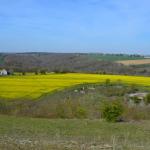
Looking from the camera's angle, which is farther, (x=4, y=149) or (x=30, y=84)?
(x=30, y=84)

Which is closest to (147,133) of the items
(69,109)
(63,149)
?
(63,149)

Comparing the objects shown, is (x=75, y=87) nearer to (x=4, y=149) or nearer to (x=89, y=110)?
(x=89, y=110)

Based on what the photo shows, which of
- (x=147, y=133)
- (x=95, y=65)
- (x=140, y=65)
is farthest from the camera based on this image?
(x=95, y=65)

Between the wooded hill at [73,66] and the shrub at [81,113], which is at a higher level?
the wooded hill at [73,66]

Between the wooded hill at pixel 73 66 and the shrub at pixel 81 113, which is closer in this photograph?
the shrub at pixel 81 113

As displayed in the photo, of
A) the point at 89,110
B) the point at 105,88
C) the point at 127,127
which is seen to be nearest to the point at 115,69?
the point at 105,88

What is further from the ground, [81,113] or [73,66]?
[73,66]

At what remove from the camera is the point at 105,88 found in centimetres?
4225

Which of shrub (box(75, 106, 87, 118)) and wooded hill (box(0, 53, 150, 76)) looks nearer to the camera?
shrub (box(75, 106, 87, 118))

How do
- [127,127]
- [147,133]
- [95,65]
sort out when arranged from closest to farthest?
[147,133]
[127,127]
[95,65]

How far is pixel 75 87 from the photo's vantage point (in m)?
41.1

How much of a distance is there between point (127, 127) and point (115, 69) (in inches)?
2850

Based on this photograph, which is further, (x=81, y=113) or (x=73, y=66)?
(x=73, y=66)

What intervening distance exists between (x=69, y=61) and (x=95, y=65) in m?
15.9
